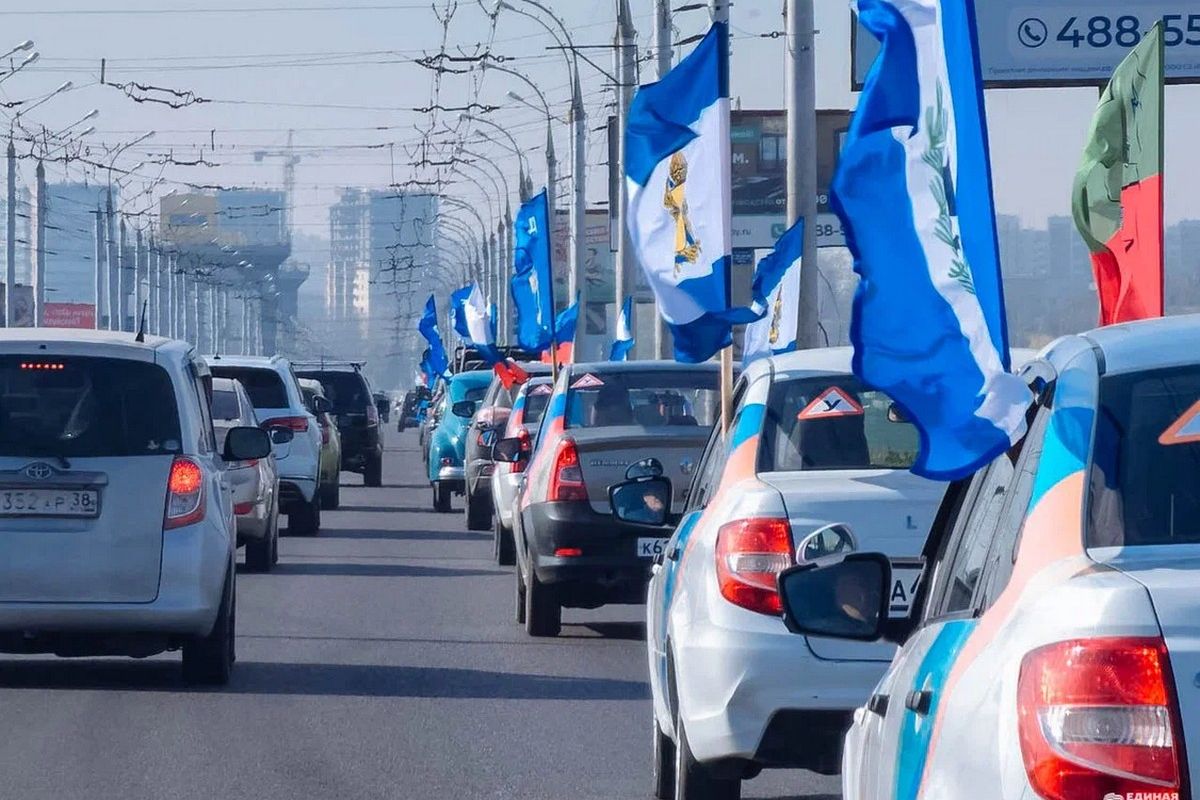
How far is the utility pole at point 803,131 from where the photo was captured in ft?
63.8

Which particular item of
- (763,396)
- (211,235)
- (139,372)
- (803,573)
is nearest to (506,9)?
(139,372)

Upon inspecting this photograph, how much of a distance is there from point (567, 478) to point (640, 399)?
119cm

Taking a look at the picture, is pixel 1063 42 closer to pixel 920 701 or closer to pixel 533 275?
pixel 533 275

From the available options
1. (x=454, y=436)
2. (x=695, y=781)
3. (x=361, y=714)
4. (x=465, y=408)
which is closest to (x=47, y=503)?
(x=361, y=714)

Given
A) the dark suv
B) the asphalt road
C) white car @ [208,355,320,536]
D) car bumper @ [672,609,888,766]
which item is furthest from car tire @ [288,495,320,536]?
car bumper @ [672,609,888,766]

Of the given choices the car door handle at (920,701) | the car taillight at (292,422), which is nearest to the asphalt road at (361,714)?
the car door handle at (920,701)

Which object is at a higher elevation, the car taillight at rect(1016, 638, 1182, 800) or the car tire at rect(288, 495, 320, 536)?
the car taillight at rect(1016, 638, 1182, 800)

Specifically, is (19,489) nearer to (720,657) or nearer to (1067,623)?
(720,657)

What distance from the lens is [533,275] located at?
2689cm

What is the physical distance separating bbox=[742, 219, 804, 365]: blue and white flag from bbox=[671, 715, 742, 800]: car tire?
29.3ft

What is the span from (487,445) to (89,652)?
386 inches

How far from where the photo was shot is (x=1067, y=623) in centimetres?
308

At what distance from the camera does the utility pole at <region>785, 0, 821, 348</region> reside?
63.8 feet

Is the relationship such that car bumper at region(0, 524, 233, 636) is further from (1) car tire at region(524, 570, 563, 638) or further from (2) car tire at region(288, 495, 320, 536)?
(2) car tire at region(288, 495, 320, 536)
